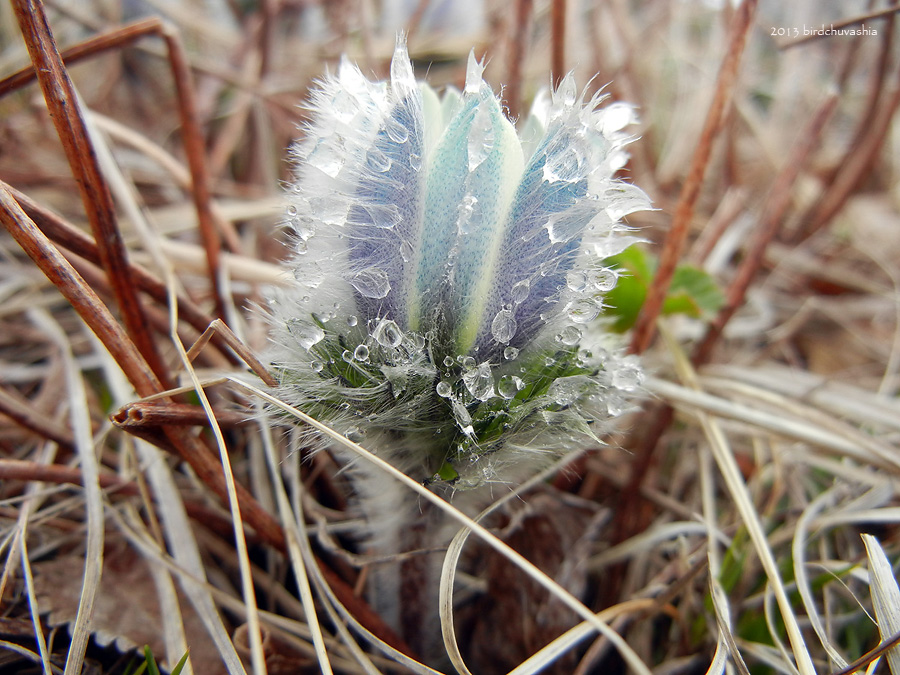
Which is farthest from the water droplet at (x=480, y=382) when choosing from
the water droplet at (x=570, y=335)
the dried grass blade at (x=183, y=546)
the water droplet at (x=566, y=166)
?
the dried grass blade at (x=183, y=546)

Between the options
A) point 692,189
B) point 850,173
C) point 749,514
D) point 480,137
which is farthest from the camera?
point 850,173

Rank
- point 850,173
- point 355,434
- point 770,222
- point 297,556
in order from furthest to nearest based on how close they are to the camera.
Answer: point 850,173
point 770,222
point 297,556
point 355,434

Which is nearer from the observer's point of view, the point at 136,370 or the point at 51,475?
the point at 136,370

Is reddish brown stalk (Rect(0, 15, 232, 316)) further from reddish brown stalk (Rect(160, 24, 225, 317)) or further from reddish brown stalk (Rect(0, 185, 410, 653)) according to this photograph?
reddish brown stalk (Rect(0, 185, 410, 653))

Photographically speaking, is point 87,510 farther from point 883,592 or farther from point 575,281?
point 883,592

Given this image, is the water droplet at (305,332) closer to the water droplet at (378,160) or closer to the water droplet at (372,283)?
the water droplet at (372,283)

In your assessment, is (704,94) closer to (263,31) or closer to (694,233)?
(694,233)

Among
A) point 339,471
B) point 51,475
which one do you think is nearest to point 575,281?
point 339,471
